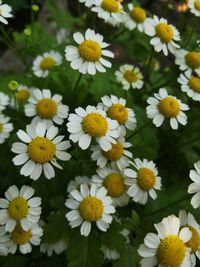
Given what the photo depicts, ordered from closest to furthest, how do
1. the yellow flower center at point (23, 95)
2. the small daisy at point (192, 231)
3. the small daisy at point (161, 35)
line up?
the small daisy at point (192, 231) < the small daisy at point (161, 35) < the yellow flower center at point (23, 95)

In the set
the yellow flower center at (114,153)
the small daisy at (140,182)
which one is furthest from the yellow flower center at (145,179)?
the yellow flower center at (114,153)

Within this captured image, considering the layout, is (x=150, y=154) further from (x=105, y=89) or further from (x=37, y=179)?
(x=37, y=179)

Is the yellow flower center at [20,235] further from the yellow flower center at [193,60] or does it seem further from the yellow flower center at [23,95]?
the yellow flower center at [193,60]

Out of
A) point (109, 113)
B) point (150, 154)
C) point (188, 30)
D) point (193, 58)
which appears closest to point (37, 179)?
point (109, 113)

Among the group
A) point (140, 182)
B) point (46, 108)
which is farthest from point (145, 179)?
point (46, 108)

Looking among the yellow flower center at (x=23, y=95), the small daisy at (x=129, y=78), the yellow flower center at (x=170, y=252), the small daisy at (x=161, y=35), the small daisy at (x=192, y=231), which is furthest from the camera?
the yellow flower center at (x=23, y=95)

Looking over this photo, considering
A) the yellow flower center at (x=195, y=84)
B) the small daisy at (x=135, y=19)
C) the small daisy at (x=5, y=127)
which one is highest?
the small daisy at (x=135, y=19)
